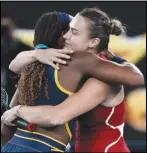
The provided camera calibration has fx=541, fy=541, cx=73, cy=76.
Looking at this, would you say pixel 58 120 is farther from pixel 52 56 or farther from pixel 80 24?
pixel 80 24

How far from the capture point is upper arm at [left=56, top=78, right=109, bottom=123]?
8.27 ft

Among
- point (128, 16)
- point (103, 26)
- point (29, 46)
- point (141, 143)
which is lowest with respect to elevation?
point (141, 143)

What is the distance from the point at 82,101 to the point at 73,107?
5cm

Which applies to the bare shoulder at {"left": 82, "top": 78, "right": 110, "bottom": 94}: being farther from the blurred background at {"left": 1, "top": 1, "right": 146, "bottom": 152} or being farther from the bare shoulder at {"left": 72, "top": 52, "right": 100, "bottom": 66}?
the blurred background at {"left": 1, "top": 1, "right": 146, "bottom": 152}

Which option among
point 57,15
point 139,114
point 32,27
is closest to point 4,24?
point 32,27

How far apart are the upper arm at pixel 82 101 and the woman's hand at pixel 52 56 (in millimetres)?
167

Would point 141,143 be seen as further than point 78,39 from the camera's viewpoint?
Yes

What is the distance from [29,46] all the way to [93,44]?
1929 millimetres

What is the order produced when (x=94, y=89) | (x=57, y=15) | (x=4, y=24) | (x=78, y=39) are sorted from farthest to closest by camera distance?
(x=4, y=24)
(x=57, y=15)
(x=78, y=39)
(x=94, y=89)

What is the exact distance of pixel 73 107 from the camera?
99.3 inches

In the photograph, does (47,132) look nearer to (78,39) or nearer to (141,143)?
(78,39)

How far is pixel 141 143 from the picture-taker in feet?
15.5

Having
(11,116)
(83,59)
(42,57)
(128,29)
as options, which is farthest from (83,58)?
(128,29)

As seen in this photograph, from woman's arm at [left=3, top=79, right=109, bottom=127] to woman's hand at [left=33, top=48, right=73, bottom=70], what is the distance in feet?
0.55
